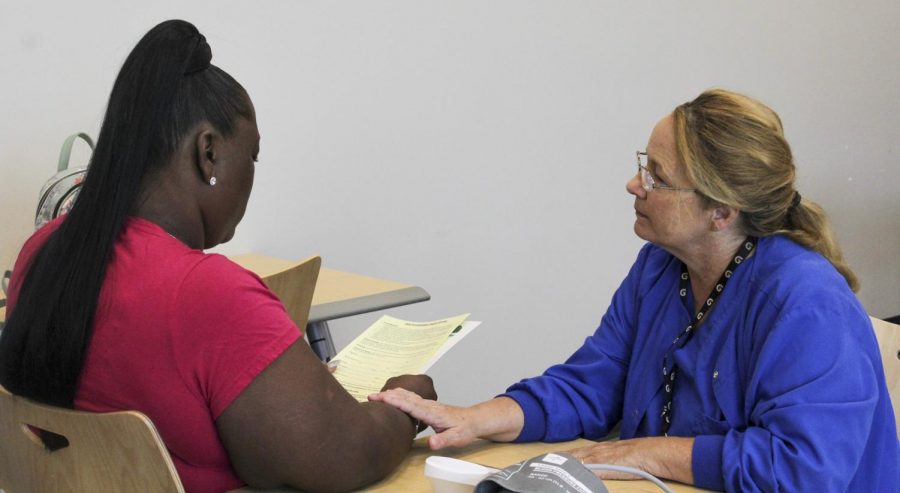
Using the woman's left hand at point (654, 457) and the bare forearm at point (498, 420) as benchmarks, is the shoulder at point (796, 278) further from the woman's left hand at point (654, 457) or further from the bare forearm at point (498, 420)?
the bare forearm at point (498, 420)

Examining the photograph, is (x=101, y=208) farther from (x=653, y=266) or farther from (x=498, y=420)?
(x=653, y=266)

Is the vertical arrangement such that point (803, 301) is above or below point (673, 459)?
above

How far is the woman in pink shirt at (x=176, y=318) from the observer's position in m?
1.18

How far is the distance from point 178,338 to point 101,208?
20 cm

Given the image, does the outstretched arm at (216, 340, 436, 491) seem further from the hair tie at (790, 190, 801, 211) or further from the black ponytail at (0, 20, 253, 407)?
the hair tie at (790, 190, 801, 211)

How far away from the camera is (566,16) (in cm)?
358

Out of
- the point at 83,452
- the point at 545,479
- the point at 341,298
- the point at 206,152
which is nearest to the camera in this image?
the point at 545,479

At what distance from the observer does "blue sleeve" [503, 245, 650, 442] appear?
5.50 ft

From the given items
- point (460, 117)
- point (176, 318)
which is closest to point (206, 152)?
point (176, 318)

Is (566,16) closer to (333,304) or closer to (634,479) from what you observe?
(333,304)

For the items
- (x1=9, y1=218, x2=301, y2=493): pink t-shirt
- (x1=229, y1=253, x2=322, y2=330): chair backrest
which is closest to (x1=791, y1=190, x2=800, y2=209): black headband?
(x1=9, y1=218, x2=301, y2=493): pink t-shirt

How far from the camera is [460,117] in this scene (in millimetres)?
3377

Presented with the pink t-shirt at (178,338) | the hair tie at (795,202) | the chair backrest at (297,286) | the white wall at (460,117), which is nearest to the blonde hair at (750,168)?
the hair tie at (795,202)

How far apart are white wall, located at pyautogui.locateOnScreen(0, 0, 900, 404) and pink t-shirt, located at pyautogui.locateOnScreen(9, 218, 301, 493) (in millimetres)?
1503
